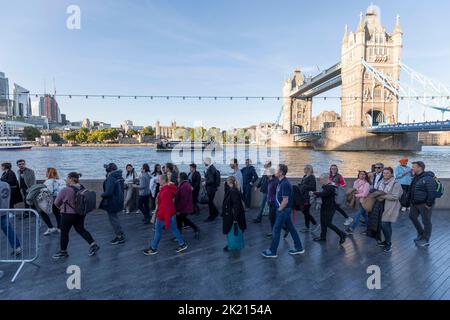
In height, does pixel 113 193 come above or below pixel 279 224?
above

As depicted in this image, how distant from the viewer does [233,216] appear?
5.61 meters

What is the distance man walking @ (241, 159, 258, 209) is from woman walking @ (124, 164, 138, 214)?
284 centimetres

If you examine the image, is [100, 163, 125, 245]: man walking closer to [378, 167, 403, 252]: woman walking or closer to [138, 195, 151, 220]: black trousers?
[138, 195, 151, 220]: black trousers

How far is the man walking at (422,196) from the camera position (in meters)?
5.79

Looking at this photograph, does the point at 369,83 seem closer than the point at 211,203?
No

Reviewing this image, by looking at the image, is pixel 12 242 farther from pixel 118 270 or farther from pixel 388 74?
pixel 388 74

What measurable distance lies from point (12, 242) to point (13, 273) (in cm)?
74

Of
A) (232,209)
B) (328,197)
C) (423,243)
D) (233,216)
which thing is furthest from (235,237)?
(423,243)

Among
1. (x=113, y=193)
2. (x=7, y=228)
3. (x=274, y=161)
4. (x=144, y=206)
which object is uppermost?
(x=113, y=193)

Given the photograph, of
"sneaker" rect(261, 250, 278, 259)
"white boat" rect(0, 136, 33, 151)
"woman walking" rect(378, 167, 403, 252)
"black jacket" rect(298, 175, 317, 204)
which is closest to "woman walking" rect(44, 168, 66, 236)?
"sneaker" rect(261, 250, 278, 259)

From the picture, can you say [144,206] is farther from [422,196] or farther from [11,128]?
[11,128]

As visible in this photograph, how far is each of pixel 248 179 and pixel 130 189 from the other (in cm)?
306

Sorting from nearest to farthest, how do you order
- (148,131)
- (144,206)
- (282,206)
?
(282,206), (144,206), (148,131)
